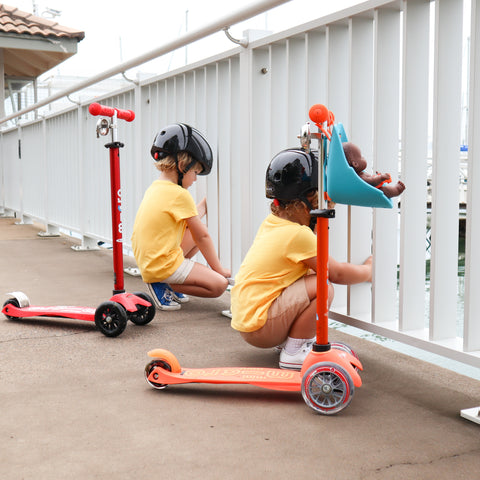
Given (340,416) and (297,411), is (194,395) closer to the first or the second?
(297,411)

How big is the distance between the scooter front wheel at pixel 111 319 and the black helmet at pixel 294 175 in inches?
41.9

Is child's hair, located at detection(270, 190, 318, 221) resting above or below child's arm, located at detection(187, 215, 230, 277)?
above

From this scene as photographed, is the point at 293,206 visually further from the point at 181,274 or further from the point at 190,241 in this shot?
the point at 190,241

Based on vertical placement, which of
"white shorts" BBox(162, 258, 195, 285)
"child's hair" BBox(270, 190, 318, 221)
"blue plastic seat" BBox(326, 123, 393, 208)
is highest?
"blue plastic seat" BBox(326, 123, 393, 208)

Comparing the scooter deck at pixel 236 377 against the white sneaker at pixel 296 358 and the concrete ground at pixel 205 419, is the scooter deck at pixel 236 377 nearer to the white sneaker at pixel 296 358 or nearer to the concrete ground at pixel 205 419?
the concrete ground at pixel 205 419

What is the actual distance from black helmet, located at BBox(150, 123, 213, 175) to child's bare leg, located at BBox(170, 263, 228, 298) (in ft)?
2.06

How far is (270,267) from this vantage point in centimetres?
250

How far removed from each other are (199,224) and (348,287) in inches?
44.3

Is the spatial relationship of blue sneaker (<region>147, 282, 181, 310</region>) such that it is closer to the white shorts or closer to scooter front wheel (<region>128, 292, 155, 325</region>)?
the white shorts

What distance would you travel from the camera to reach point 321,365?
79.8 inches

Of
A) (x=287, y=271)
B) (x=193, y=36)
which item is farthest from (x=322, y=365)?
(x=193, y=36)

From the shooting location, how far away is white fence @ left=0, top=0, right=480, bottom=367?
7.21 ft

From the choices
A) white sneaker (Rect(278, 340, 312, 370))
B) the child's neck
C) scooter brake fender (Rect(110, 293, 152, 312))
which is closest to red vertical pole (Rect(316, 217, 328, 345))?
white sneaker (Rect(278, 340, 312, 370))

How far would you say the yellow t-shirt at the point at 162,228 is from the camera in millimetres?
3549
